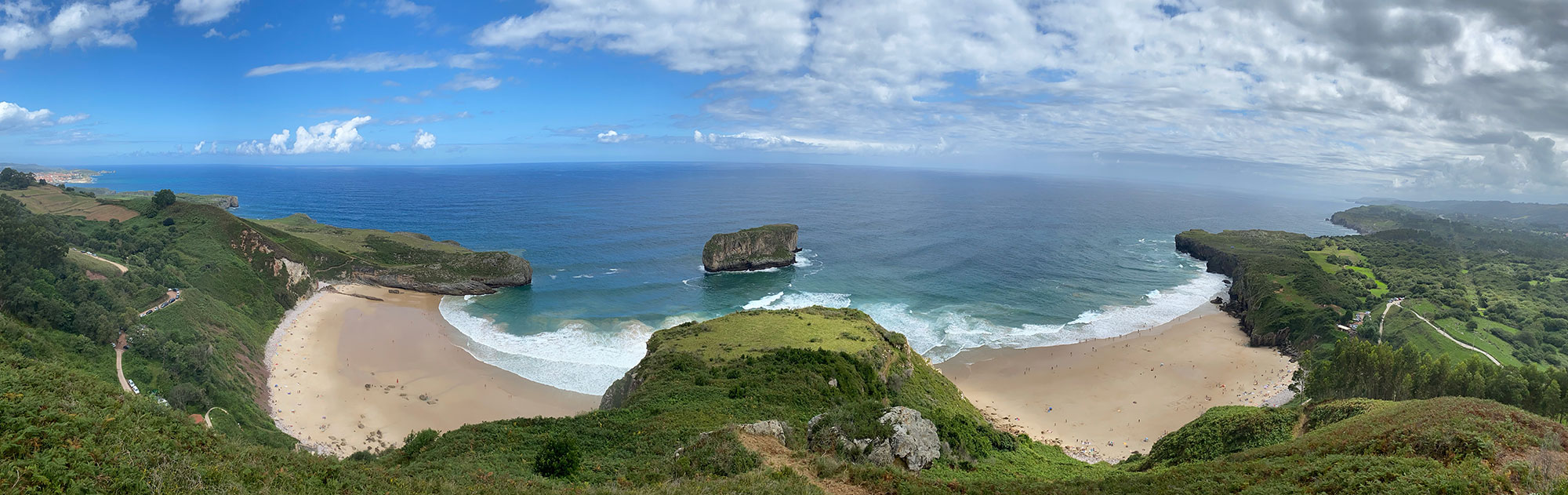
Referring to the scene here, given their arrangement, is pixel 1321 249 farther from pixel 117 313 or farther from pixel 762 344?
pixel 117 313

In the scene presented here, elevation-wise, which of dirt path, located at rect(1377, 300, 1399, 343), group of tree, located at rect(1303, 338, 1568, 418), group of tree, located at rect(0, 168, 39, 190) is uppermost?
group of tree, located at rect(0, 168, 39, 190)

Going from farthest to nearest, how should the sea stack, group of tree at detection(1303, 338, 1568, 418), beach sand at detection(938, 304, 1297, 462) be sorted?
the sea stack
beach sand at detection(938, 304, 1297, 462)
group of tree at detection(1303, 338, 1568, 418)

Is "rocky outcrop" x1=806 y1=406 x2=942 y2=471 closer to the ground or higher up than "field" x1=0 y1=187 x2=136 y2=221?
closer to the ground

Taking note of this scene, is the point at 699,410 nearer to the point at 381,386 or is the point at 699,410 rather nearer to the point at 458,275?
the point at 381,386

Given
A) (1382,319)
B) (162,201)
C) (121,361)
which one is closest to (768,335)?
(121,361)

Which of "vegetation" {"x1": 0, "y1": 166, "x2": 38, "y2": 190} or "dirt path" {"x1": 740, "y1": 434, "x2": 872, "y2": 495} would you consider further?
"vegetation" {"x1": 0, "y1": 166, "x2": 38, "y2": 190}

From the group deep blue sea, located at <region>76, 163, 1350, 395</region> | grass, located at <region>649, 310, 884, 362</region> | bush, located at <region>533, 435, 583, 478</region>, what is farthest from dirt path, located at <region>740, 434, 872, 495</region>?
deep blue sea, located at <region>76, 163, 1350, 395</region>

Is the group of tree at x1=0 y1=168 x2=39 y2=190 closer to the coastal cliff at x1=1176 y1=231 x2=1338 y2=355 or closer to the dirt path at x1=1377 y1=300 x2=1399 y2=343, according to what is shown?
the coastal cliff at x1=1176 y1=231 x2=1338 y2=355
